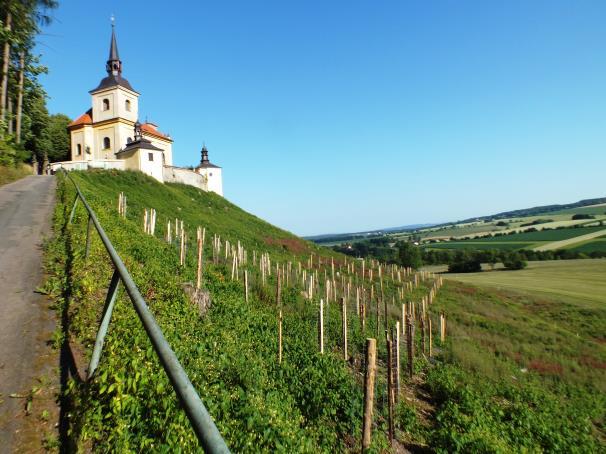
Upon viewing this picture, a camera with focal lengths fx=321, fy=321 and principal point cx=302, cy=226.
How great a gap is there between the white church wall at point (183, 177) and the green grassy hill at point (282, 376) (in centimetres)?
3689

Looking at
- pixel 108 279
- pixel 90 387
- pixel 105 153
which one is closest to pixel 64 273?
pixel 108 279

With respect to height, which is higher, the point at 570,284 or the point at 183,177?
the point at 183,177

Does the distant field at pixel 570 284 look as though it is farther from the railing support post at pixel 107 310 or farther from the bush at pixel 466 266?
the railing support post at pixel 107 310

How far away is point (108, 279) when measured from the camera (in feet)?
22.4

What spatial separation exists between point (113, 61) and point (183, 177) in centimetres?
2167

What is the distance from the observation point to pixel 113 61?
52.8 meters

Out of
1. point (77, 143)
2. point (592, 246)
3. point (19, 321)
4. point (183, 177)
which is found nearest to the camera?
point (19, 321)

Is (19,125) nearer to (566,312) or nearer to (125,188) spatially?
(125,188)

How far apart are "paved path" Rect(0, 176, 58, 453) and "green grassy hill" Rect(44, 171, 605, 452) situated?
1.12 ft

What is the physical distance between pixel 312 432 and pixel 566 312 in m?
30.9

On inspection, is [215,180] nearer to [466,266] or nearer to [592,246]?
[466,266]

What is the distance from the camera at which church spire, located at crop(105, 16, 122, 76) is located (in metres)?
52.7

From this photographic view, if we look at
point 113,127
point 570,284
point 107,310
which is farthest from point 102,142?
point 570,284

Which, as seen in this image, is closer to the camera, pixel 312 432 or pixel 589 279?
pixel 312 432
